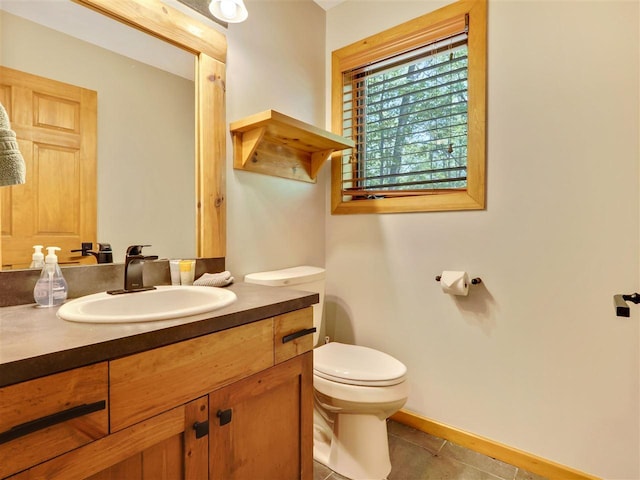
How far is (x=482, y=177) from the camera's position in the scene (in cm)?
160

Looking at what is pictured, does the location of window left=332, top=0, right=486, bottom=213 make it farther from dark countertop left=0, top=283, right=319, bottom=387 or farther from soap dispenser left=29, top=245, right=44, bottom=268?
soap dispenser left=29, top=245, right=44, bottom=268

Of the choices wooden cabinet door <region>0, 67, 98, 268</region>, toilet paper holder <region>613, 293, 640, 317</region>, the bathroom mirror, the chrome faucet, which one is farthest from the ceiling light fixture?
toilet paper holder <region>613, 293, 640, 317</region>

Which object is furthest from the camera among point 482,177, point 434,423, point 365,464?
point 434,423

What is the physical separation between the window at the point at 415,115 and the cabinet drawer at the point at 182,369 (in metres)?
1.20

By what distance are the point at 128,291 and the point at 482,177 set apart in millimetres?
1565

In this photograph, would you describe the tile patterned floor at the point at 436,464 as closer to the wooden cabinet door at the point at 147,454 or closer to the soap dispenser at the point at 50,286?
the wooden cabinet door at the point at 147,454

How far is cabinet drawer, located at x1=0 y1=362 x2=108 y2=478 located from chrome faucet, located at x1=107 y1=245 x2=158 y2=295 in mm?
513

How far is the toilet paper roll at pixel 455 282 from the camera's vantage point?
1.58m

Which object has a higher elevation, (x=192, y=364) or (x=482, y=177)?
(x=482, y=177)

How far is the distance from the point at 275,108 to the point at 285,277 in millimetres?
926

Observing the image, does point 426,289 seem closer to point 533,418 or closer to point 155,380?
point 533,418

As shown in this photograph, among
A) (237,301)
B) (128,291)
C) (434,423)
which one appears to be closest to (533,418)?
(434,423)

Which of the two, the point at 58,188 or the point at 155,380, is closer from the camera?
the point at 155,380

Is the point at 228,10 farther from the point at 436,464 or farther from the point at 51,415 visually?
the point at 436,464
